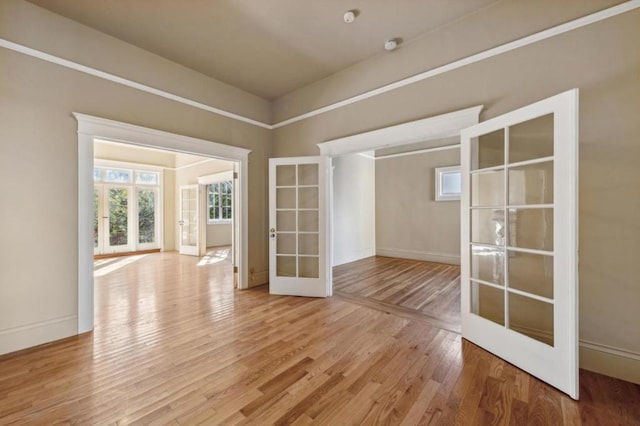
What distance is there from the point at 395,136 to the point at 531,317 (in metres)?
2.16

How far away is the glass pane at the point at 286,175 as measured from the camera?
3.96 m

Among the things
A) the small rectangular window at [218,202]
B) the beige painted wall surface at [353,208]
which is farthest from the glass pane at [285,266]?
the small rectangular window at [218,202]

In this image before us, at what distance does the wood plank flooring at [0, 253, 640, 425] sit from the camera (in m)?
1.54

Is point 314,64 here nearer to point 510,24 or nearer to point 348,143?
point 348,143

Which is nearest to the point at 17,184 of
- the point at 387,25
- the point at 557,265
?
the point at 387,25

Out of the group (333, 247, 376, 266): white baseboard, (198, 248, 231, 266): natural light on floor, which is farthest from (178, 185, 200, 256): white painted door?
(333, 247, 376, 266): white baseboard

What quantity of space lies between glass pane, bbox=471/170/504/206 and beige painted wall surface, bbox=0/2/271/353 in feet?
12.6

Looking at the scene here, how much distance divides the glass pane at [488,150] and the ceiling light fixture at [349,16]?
170cm

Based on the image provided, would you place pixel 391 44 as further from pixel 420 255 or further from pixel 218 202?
pixel 218 202

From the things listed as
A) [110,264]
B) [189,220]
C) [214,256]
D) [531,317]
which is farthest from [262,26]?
[189,220]

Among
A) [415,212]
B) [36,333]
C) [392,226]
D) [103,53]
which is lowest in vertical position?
[36,333]

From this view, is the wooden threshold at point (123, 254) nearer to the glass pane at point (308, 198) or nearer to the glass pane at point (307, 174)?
the glass pane at point (308, 198)

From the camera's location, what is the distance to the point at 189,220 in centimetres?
765

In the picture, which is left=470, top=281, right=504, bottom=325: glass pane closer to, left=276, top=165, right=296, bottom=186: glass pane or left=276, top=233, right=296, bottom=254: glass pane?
left=276, top=233, right=296, bottom=254: glass pane
